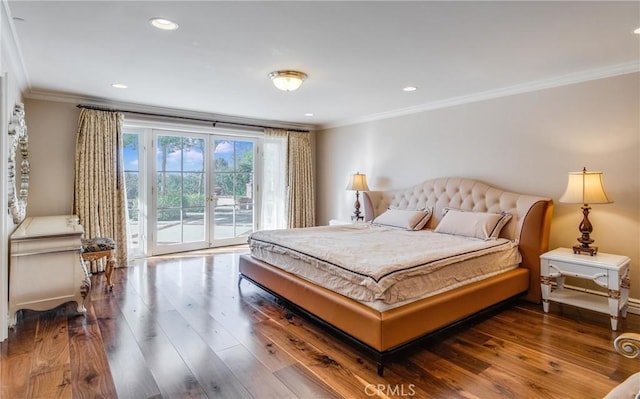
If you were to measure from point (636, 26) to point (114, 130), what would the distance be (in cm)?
546

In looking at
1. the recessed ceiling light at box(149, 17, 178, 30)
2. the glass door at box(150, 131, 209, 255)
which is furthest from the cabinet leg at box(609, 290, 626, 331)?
the glass door at box(150, 131, 209, 255)

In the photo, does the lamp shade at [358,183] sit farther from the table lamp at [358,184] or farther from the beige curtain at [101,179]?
the beige curtain at [101,179]

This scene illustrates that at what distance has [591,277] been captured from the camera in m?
2.89

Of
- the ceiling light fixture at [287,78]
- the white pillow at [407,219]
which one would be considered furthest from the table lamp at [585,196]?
the ceiling light fixture at [287,78]

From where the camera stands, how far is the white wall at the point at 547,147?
3.16m

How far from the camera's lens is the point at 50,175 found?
168 inches

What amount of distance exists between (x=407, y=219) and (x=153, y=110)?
393 centimetres

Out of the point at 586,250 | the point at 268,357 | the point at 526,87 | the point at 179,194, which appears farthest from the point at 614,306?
the point at 179,194

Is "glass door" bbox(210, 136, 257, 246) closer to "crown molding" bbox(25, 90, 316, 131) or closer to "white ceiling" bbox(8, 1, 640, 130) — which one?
"crown molding" bbox(25, 90, 316, 131)

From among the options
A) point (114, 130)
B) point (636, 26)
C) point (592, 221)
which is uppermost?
point (636, 26)

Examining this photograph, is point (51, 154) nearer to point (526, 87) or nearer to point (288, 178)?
point (288, 178)

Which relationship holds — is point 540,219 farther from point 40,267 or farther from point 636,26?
point 40,267

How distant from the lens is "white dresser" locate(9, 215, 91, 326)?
2.81 m

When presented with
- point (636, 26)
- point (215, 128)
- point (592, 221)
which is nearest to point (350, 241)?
point (592, 221)
